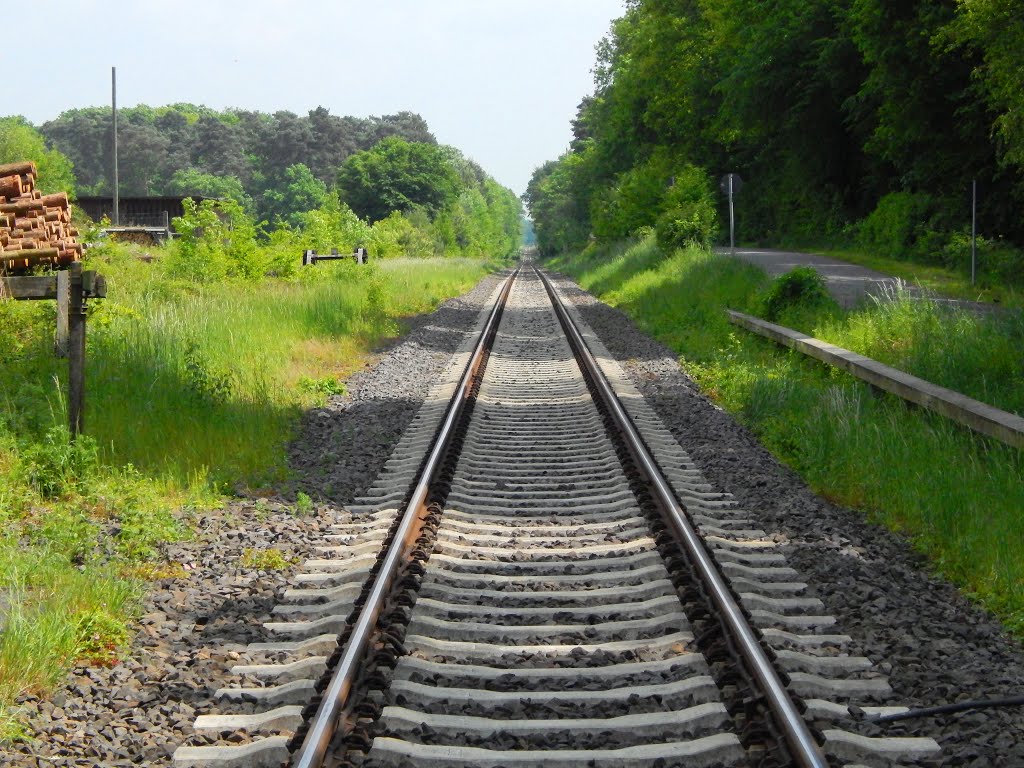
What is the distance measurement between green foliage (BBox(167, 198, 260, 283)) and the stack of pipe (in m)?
10.8

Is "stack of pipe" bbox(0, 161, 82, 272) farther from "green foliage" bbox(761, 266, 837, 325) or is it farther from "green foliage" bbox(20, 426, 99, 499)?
"green foliage" bbox(761, 266, 837, 325)

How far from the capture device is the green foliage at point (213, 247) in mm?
22859

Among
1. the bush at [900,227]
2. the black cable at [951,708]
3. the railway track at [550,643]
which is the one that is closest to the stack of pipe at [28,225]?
the railway track at [550,643]

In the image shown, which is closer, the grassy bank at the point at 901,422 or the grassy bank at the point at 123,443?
the grassy bank at the point at 123,443

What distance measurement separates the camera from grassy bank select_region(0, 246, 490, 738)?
5.29m

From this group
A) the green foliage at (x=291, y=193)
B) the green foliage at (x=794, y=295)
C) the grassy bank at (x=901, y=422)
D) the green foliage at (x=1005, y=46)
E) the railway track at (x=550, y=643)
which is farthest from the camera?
the green foliage at (x=291, y=193)

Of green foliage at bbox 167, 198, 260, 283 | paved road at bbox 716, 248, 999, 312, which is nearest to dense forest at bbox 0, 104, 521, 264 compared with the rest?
paved road at bbox 716, 248, 999, 312

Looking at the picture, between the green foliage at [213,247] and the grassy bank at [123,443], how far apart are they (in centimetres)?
443

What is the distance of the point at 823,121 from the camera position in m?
38.3

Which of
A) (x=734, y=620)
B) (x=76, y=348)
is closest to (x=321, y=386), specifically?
(x=76, y=348)

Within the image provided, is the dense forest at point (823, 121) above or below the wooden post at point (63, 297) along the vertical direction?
above

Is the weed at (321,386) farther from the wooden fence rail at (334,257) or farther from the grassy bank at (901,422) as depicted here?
the wooden fence rail at (334,257)

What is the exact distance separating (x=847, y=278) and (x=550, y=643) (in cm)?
2167

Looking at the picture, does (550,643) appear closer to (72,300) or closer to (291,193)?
(72,300)
